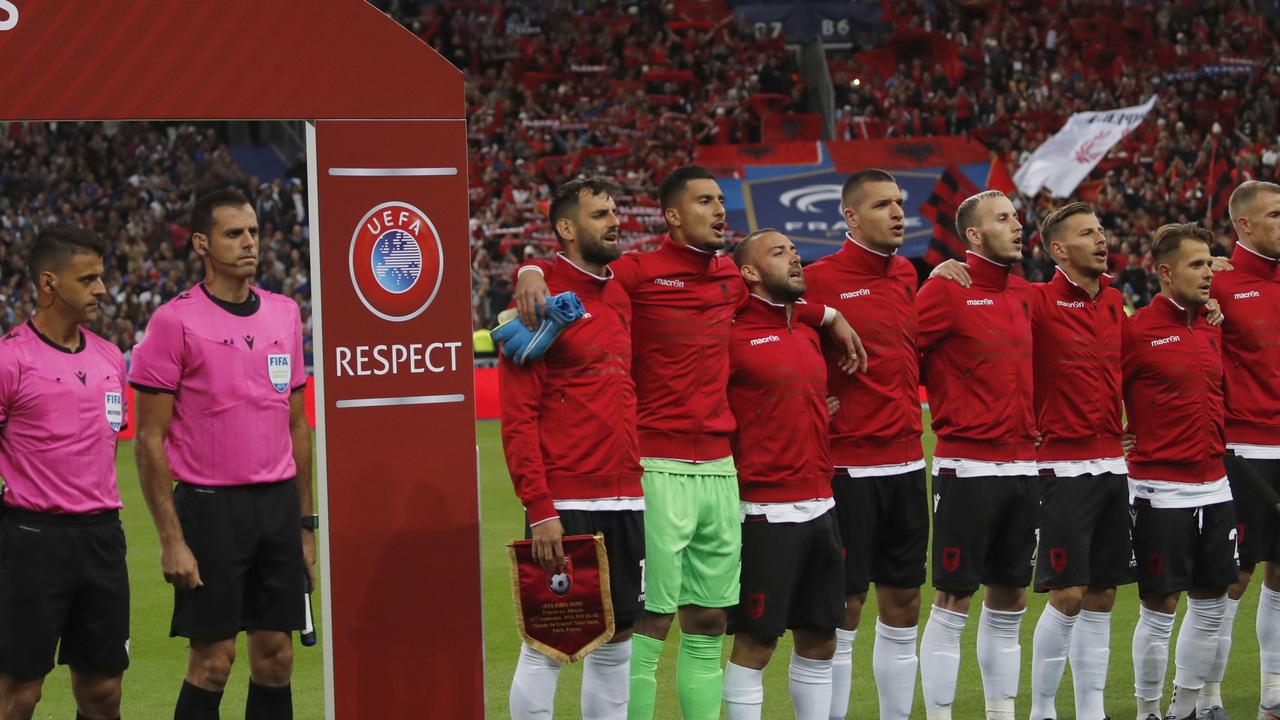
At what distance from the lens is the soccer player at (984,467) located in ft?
22.8

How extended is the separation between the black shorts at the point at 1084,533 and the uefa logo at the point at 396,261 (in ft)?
10.0

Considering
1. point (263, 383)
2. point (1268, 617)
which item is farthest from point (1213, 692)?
point (263, 383)

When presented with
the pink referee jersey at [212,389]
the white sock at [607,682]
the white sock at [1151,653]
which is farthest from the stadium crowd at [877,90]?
the white sock at [607,682]

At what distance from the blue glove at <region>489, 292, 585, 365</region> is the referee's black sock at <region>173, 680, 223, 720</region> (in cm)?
175

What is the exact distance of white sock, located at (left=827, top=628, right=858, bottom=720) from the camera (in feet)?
22.5

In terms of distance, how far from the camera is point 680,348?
6.20 m

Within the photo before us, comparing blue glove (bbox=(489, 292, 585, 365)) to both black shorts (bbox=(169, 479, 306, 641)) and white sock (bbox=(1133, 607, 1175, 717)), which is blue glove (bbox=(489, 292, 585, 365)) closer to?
black shorts (bbox=(169, 479, 306, 641))

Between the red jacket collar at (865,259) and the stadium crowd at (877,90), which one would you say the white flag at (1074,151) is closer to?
the stadium crowd at (877,90)

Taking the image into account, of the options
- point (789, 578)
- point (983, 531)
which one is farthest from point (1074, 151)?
point (789, 578)

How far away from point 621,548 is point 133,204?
24.9 meters

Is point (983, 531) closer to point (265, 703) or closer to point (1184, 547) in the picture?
point (1184, 547)

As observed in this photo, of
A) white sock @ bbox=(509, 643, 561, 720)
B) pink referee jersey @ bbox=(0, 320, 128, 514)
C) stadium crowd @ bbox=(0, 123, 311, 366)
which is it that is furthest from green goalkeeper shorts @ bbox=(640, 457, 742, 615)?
stadium crowd @ bbox=(0, 123, 311, 366)

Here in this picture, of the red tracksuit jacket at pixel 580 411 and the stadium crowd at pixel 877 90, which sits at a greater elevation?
the stadium crowd at pixel 877 90

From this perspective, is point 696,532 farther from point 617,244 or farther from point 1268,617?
point 1268,617
